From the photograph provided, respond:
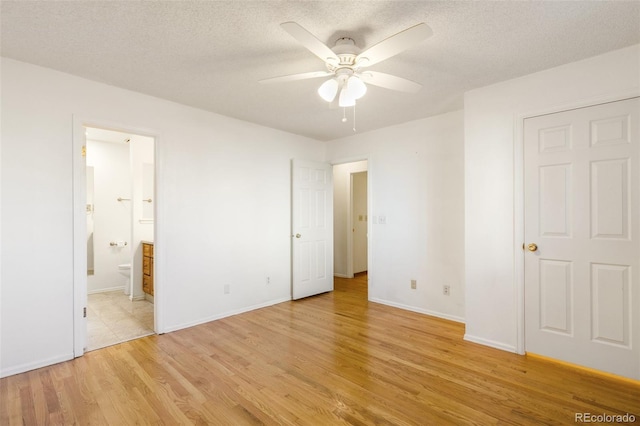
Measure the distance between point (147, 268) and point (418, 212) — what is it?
393cm

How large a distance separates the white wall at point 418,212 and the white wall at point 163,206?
1258 mm

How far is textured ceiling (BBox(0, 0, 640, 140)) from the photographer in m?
1.85

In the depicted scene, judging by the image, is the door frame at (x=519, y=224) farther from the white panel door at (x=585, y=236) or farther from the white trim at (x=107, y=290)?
the white trim at (x=107, y=290)

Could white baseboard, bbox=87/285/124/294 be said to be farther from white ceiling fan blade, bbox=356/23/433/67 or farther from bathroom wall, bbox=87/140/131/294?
white ceiling fan blade, bbox=356/23/433/67

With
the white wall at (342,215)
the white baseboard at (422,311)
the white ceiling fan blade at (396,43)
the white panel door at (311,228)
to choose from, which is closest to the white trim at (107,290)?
the white panel door at (311,228)

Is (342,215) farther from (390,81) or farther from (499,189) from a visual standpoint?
(390,81)

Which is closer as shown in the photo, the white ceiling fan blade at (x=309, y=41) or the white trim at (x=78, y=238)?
the white ceiling fan blade at (x=309, y=41)

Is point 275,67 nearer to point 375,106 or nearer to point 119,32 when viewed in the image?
point 119,32

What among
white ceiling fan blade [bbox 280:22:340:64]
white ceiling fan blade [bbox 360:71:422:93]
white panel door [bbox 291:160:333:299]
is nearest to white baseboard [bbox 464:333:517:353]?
white panel door [bbox 291:160:333:299]

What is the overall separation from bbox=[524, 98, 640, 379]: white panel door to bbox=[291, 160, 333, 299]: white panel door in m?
2.82

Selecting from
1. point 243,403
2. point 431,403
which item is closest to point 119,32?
point 243,403

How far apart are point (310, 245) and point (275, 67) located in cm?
280

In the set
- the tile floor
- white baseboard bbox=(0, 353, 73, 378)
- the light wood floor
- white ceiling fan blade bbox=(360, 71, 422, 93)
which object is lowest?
the light wood floor

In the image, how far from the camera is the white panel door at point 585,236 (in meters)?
2.31
